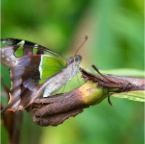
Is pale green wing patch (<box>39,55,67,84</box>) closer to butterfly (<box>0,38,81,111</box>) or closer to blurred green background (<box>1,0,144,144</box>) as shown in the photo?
butterfly (<box>0,38,81,111</box>)

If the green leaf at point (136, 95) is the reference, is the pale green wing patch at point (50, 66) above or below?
above

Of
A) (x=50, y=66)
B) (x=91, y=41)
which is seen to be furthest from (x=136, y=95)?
(x=91, y=41)

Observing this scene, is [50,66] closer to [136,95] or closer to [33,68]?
[33,68]

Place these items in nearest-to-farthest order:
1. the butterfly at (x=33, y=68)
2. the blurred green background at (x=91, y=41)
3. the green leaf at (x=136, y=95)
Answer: the green leaf at (x=136, y=95) → the butterfly at (x=33, y=68) → the blurred green background at (x=91, y=41)

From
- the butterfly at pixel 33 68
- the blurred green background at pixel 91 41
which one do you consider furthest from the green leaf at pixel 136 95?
the blurred green background at pixel 91 41

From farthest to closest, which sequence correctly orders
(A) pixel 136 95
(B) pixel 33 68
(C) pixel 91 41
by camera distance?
1. (C) pixel 91 41
2. (B) pixel 33 68
3. (A) pixel 136 95

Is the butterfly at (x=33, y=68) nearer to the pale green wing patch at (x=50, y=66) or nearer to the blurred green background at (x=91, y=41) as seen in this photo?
the pale green wing patch at (x=50, y=66)
